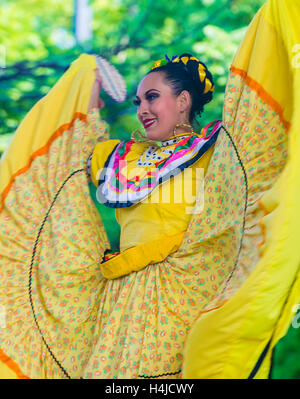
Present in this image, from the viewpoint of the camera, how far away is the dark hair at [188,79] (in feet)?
5.89

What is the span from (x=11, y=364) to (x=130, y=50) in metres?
2.57

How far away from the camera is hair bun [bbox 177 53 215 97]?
5.96ft

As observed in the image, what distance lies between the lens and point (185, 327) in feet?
4.72

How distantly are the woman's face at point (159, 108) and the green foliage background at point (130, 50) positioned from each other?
2.95 feet

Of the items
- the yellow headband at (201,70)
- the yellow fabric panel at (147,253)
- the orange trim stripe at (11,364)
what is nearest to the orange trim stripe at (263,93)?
the yellow headband at (201,70)

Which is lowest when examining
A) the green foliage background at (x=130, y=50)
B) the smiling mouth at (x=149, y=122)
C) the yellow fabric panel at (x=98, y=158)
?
the yellow fabric panel at (x=98, y=158)

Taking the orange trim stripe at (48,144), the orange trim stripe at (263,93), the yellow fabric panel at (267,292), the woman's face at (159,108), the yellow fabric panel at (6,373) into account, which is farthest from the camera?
the orange trim stripe at (48,144)

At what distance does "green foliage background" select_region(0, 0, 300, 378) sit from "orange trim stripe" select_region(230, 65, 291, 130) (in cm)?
121

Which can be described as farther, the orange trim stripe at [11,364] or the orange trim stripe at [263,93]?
the orange trim stripe at [11,364]

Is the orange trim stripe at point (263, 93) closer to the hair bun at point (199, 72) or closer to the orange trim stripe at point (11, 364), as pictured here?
the hair bun at point (199, 72)

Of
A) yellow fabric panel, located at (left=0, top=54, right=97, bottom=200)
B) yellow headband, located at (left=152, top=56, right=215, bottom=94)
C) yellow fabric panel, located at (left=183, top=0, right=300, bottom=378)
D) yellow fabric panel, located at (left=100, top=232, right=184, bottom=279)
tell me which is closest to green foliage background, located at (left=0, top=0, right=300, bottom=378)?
yellow fabric panel, located at (left=0, top=54, right=97, bottom=200)

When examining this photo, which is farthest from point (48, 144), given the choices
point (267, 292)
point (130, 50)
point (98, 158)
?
point (130, 50)

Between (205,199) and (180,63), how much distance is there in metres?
0.59
